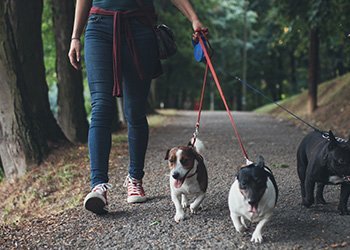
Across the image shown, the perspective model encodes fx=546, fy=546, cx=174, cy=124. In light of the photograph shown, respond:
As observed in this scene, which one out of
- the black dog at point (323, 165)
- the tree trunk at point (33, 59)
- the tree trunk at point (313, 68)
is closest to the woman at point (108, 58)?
the black dog at point (323, 165)

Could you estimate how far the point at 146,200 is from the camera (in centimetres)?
565

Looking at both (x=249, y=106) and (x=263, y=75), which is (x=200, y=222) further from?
(x=249, y=106)

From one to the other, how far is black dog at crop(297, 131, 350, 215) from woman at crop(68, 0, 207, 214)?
→ 4.98 ft

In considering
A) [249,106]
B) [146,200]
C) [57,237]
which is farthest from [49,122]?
[249,106]

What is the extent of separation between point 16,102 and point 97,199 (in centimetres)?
455

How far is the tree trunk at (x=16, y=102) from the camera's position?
8.73 m

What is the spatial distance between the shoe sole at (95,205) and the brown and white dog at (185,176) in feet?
2.10

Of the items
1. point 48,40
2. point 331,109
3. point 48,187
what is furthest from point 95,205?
point 48,40

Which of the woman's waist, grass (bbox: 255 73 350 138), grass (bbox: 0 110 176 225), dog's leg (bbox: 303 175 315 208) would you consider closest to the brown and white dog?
dog's leg (bbox: 303 175 315 208)

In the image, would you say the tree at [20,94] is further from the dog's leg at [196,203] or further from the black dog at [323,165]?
the black dog at [323,165]

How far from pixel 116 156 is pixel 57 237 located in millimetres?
4923

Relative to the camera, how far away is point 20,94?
8773mm

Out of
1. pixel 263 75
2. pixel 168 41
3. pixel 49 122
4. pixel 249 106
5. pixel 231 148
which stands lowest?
pixel 249 106

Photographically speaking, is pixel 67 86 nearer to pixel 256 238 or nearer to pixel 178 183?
pixel 178 183
